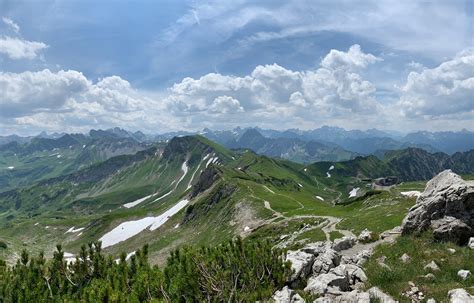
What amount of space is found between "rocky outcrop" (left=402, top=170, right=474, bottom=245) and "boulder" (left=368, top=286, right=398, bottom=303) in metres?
12.1

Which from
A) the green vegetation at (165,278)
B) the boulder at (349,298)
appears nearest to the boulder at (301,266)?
the green vegetation at (165,278)

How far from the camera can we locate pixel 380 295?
54.7 feet

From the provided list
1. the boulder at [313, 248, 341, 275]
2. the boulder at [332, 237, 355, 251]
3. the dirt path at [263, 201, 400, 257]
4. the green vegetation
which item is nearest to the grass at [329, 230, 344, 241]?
the dirt path at [263, 201, 400, 257]

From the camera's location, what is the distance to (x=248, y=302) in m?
16.2

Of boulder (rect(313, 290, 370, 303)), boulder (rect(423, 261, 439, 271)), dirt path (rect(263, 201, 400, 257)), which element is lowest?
dirt path (rect(263, 201, 400, 257))

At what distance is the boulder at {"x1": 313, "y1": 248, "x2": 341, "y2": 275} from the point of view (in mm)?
22112

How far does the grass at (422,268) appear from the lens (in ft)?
57.4

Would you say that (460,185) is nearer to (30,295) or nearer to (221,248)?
(221,248)

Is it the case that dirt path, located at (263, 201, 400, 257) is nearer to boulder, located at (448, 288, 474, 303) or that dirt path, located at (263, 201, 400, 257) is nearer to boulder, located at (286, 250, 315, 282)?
boulder, located at (286, 250, 315, 282)

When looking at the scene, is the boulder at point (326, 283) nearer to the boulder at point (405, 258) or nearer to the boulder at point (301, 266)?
the boulder at point (301, 266)

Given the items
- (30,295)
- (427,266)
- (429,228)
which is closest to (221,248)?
(427,266)

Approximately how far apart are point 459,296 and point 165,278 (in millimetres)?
16161

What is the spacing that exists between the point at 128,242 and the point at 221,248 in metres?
159

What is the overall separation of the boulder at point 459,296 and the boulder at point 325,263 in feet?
25.0
